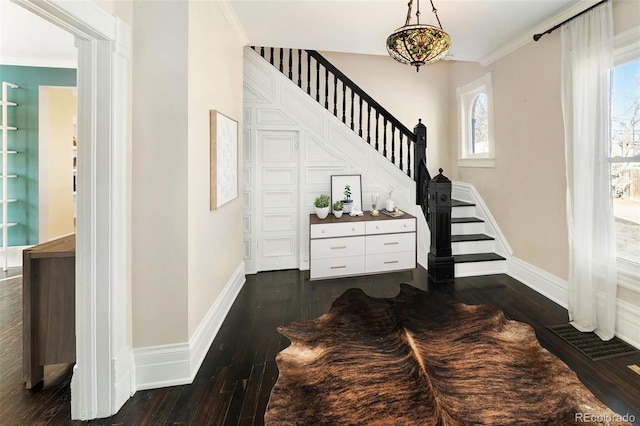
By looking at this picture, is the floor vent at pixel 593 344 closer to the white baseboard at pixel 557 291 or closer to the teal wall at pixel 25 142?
the white baseboard at pixel 557 291

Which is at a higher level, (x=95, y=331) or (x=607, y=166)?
(x=607, y=166)

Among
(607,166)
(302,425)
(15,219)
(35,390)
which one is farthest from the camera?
(15,219)

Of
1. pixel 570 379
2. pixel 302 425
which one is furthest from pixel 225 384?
pixel 570 379

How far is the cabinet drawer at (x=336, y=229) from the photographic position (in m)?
3.58

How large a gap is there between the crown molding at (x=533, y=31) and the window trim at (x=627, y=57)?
45 cm

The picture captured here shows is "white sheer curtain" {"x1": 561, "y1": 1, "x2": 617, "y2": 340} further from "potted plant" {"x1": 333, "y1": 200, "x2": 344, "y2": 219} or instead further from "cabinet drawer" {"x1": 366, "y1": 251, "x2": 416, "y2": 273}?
"potted plant" {"x1": 333, "y1": 200, "x2": 344, "y2": 219}

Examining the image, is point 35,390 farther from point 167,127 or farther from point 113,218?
point 167,127

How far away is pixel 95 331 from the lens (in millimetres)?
1694

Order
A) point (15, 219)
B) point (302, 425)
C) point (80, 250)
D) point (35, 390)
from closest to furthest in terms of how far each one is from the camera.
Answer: point (302, 425), point (80, 250), point (35, 390), point (15, 219)

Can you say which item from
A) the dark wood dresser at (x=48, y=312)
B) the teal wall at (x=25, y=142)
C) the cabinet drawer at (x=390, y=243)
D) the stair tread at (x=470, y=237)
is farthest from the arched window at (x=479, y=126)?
the teal wall at (x=25, y=142)

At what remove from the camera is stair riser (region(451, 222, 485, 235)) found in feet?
14.2

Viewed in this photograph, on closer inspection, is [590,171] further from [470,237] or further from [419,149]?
[419,149]

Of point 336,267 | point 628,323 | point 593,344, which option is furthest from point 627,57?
point 336,267

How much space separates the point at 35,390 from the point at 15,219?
340 cm
